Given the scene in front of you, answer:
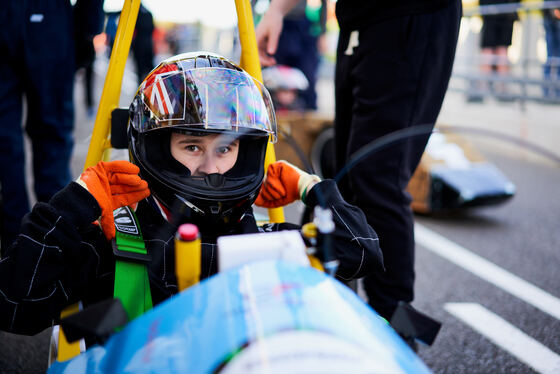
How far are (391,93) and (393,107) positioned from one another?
0.04 metres

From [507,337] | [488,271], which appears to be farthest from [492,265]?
[507,337]

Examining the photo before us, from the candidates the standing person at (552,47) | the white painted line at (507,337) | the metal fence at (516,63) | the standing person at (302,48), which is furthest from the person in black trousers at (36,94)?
the standing person at (552,47)

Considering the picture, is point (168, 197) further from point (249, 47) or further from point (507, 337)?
point (507, 337)

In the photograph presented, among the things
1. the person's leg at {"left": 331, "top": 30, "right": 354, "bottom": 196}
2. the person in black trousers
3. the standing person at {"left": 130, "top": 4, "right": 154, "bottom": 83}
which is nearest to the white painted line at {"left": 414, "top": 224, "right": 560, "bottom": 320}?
the person's leg at {"left": 331, "top": 30, "right": 354, "bottom": 196}

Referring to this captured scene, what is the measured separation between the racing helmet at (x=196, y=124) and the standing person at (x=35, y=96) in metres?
0.93

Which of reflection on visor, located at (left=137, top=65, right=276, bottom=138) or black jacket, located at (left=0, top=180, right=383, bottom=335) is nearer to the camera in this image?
black jacket, located at (left=0, top=180, right=383, bottom=335)

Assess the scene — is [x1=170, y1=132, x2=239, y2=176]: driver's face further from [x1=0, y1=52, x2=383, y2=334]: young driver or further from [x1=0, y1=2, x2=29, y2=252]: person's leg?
[x1=0, y1=2, x2=29, y2=252]: person's leg

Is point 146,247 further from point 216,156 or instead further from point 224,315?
point 224,315

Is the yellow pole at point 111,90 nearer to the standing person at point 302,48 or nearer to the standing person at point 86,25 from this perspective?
the standing person at point 86,25

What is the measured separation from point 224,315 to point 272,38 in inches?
51.1

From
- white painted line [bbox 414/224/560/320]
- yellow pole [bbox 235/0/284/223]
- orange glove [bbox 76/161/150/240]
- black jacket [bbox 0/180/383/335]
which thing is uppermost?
yellow pole [bbox 235/0/284/223]

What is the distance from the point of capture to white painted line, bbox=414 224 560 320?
2285 millimetres

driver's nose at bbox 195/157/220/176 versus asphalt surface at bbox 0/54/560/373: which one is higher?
driver's nose at bbox 195/157/220/176

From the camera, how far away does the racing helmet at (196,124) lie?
1397mm
